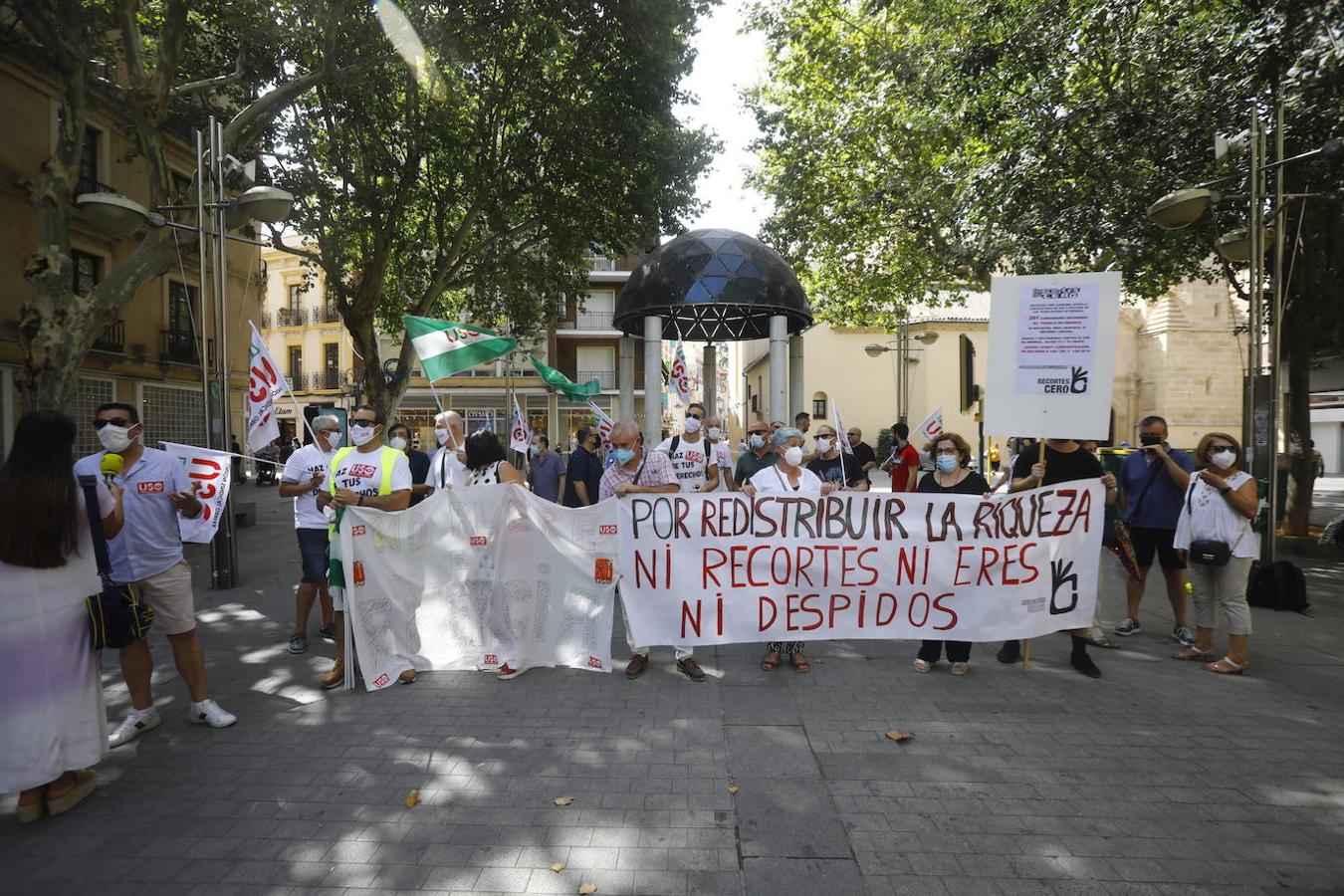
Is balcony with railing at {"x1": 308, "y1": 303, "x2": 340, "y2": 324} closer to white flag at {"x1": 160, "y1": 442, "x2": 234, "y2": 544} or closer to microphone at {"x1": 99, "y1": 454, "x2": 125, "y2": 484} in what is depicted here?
white flag at {"x1": 160, "y1": 442, "x2": 234, "y2": 544}

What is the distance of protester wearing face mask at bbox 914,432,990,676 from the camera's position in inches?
211

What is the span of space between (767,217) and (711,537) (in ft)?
52.1

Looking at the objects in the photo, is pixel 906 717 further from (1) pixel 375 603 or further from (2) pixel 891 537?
(1) pixel 375 603

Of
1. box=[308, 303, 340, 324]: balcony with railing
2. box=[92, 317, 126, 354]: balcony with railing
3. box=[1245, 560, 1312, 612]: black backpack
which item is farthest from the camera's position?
box=[308, 303, 340, 324]: balcony with railing

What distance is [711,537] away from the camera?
17.3ft

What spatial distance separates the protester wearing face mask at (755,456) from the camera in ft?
27.8

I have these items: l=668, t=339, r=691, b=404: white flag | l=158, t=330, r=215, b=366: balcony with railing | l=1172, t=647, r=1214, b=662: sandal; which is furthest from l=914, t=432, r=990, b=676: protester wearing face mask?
l=158, t=330, r=215, b=366: balcony with railing

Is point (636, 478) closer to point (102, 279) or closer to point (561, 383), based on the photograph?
point (561, 383)

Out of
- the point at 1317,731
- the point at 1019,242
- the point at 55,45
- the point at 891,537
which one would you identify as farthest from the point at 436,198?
the point at 1317,731

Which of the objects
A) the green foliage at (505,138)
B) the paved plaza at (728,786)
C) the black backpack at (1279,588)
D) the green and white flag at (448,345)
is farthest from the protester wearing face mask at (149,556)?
the green foliage at (505,138)

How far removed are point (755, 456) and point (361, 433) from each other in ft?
15.2

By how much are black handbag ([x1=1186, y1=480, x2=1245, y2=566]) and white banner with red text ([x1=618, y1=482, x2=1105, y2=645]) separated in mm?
764

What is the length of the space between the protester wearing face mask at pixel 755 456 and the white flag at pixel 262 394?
5059mm

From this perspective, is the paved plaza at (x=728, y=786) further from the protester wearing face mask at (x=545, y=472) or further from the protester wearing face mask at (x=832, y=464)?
the protester wearing face mask at (x=545, y=472)
